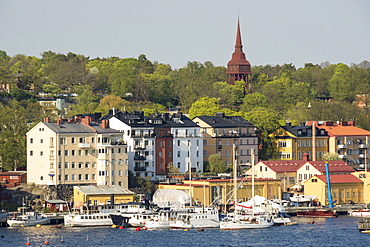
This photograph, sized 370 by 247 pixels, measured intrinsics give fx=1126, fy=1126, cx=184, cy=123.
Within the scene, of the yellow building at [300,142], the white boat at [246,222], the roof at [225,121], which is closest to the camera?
the white boat at [246,222]

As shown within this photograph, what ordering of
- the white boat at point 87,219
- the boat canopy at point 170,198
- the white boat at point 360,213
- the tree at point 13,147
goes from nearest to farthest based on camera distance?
the white boat at point 87,219, the boat canopy at point 170,198, the white boat at point 360,213, the tree at point 13,147

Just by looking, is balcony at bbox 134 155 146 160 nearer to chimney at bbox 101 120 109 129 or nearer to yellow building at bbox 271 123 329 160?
chimney at bbox 101 120 109 129

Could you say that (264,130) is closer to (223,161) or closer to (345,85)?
(223,161)

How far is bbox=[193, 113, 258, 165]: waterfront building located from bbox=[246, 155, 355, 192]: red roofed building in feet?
22.3

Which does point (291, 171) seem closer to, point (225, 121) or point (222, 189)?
point (222, 189)

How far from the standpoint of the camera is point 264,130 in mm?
132625

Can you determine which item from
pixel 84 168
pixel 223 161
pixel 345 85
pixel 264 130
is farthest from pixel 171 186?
pixel 345 85

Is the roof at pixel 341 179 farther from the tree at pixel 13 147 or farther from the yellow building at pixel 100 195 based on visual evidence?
A: the tree at pixel 13 147

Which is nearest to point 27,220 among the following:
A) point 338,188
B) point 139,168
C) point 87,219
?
point 87,219

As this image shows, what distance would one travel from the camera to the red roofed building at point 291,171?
382 feet

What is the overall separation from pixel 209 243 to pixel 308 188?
1110 inches

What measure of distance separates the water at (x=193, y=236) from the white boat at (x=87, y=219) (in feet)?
3.44

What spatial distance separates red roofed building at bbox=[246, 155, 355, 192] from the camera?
11656 cm

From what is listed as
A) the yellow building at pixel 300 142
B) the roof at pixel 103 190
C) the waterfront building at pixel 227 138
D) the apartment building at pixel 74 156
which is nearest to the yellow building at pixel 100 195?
the roof at pixel 103 190
